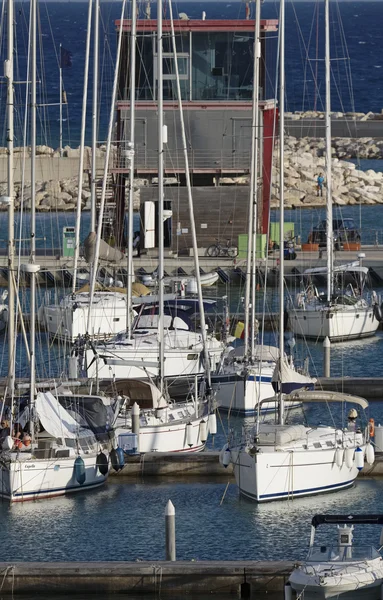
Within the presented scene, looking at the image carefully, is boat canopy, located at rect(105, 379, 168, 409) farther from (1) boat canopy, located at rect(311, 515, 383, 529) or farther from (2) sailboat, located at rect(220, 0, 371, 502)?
(1) boat canopy, located at rect(311, 515, 383, 529)

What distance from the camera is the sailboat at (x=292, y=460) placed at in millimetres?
30797

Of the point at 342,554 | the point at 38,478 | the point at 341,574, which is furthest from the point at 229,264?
the point at 341,574

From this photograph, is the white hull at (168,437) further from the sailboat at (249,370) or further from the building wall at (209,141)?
the building wall at (209,141)

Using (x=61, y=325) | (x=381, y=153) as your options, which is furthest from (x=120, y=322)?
(x=381, y=153)

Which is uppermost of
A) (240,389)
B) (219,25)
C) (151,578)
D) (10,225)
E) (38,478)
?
(219,25)

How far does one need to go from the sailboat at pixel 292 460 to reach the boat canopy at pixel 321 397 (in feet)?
5.26

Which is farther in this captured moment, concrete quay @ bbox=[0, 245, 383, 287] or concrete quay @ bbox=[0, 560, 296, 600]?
concrete quay @ bbox=[0, 245, 383, 287]

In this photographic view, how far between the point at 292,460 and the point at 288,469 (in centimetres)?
24

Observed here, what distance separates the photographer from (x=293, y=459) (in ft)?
101

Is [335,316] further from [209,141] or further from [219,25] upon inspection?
[219,25]

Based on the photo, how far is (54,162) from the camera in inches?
3312

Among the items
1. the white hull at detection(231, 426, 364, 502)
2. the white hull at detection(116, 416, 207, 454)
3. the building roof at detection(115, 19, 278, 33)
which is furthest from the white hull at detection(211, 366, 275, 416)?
the building roof at detection(115, 19, 278, 33)

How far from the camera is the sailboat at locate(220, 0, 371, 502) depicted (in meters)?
30.8

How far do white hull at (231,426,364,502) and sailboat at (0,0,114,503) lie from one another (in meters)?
3.03
